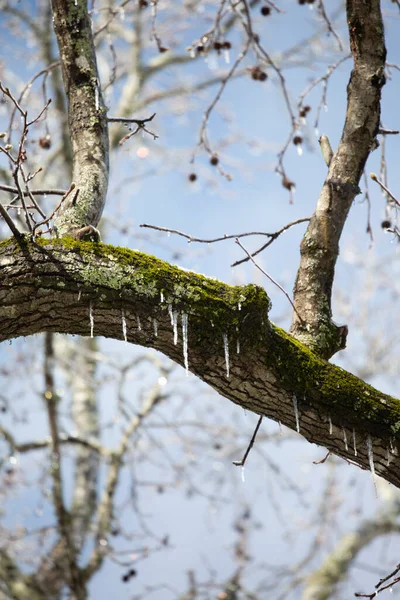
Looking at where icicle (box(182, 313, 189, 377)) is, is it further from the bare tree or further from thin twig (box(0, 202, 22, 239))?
thin twig (box(0, 202, 22, 239))

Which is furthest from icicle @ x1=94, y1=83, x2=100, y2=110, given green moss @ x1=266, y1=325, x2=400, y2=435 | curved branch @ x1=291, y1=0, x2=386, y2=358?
green moss @ x1=266, y1=325, x2=400, y2=435

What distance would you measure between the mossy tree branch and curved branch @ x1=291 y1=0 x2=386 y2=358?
420 mm

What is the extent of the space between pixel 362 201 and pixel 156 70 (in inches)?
253

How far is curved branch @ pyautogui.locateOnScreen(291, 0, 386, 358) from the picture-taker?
94.3 inches

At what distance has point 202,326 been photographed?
5.98ft

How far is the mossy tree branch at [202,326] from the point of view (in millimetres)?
1736

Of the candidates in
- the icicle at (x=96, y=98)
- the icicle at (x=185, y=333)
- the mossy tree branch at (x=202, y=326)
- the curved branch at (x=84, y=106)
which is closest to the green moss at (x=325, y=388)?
the mossy tree branch at (x=202, y=326)

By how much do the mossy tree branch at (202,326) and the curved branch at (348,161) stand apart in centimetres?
42

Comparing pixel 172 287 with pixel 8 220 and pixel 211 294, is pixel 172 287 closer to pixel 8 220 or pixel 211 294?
pixel 211 294

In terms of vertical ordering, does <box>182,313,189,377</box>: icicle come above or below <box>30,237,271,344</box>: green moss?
below

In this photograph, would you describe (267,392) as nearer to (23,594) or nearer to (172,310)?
(172,310)

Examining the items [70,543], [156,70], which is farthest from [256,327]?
[156,70]

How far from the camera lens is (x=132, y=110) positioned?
796cm

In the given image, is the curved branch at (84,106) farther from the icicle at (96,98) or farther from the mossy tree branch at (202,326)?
the mossy tree branch at (202,326)
